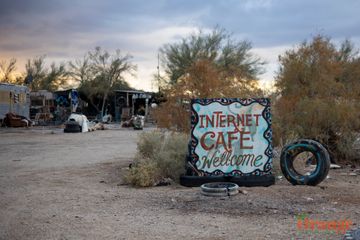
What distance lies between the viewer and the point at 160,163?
32.9 feet

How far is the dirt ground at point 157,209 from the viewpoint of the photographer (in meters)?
5.89

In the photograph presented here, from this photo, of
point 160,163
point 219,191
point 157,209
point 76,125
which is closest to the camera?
point 157,209

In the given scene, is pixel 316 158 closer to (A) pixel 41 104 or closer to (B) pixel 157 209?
(B) pixel 157 209

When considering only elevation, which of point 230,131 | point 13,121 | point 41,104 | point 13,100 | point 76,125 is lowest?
point 76,125

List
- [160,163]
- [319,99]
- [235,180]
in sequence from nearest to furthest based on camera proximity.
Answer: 1. [235,180]
2. [160,163]
3. [319,99]

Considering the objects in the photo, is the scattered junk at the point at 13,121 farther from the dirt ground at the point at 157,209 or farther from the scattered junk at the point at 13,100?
the dirt ground at the point at 157,209

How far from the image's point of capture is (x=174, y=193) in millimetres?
8430

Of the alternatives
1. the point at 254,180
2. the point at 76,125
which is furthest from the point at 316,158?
the point at 76,125

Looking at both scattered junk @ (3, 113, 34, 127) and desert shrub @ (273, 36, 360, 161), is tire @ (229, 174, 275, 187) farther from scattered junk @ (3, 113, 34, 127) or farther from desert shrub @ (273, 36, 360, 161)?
scattered junk @ (3, 113, 34, 127)

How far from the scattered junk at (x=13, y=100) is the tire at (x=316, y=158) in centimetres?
2719

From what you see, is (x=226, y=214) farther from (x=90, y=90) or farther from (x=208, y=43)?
(x=90, y=90)

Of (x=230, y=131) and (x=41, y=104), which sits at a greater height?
(x=41, y=104)

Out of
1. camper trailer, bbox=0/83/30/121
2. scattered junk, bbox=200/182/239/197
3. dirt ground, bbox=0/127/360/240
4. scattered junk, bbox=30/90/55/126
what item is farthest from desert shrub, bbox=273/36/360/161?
scattered junk, bbox=30/90/55/126

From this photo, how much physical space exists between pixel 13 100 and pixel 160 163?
27.4 metres
